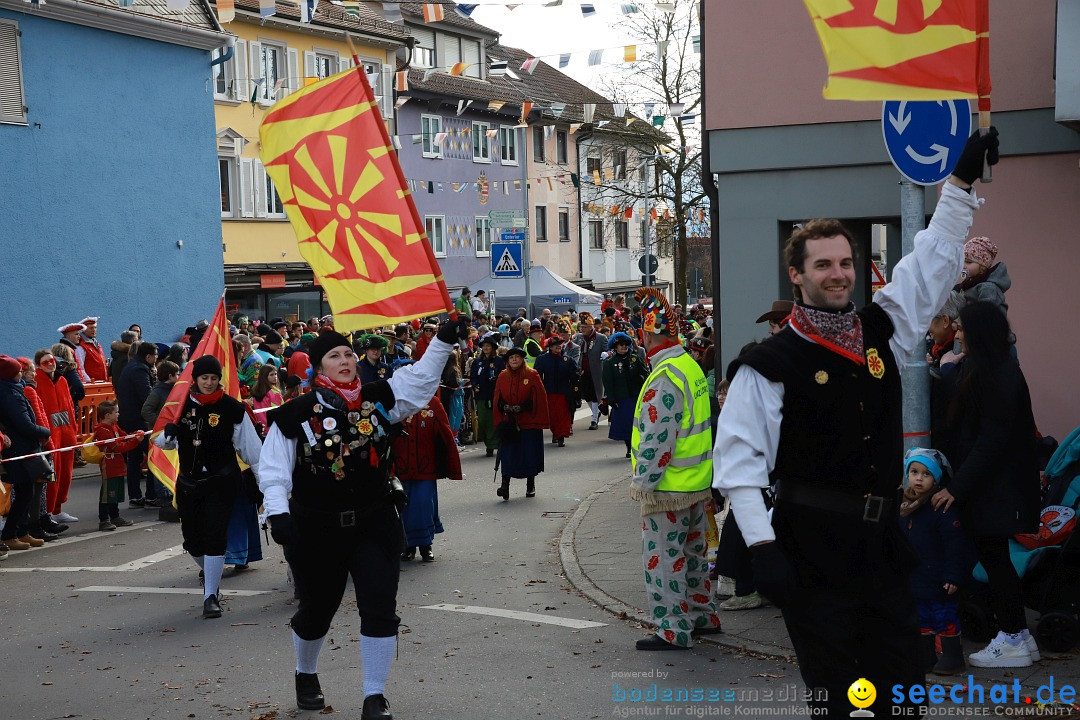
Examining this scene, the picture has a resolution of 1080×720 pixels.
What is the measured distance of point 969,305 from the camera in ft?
20.8

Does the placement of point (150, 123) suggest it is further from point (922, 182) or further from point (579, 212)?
point (579, 212)

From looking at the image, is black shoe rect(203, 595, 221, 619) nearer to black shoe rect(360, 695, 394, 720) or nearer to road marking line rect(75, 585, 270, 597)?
road marking line rect(75, 585, 270, 597)

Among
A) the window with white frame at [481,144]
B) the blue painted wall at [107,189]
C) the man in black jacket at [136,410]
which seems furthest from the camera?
the window with white frame at [481,144]

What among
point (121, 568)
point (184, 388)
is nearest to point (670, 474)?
point (184, 388)

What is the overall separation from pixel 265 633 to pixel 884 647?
524cm

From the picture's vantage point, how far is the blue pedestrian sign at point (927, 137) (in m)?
6.06

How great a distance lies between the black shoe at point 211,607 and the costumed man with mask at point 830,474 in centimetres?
565

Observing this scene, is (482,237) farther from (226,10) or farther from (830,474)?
(830,474)

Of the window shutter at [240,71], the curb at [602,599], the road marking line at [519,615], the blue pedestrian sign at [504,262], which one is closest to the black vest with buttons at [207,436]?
the road marking line at [519,615]

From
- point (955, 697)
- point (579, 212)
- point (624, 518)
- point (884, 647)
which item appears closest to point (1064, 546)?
point (955, 697)

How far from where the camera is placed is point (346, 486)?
6.15 m

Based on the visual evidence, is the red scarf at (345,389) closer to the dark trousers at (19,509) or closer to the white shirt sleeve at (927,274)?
the white shirt sleeve at (927,274)

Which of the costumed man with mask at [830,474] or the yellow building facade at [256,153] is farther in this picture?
the yellow building facade at [256,153]

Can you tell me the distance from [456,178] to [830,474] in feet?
137
